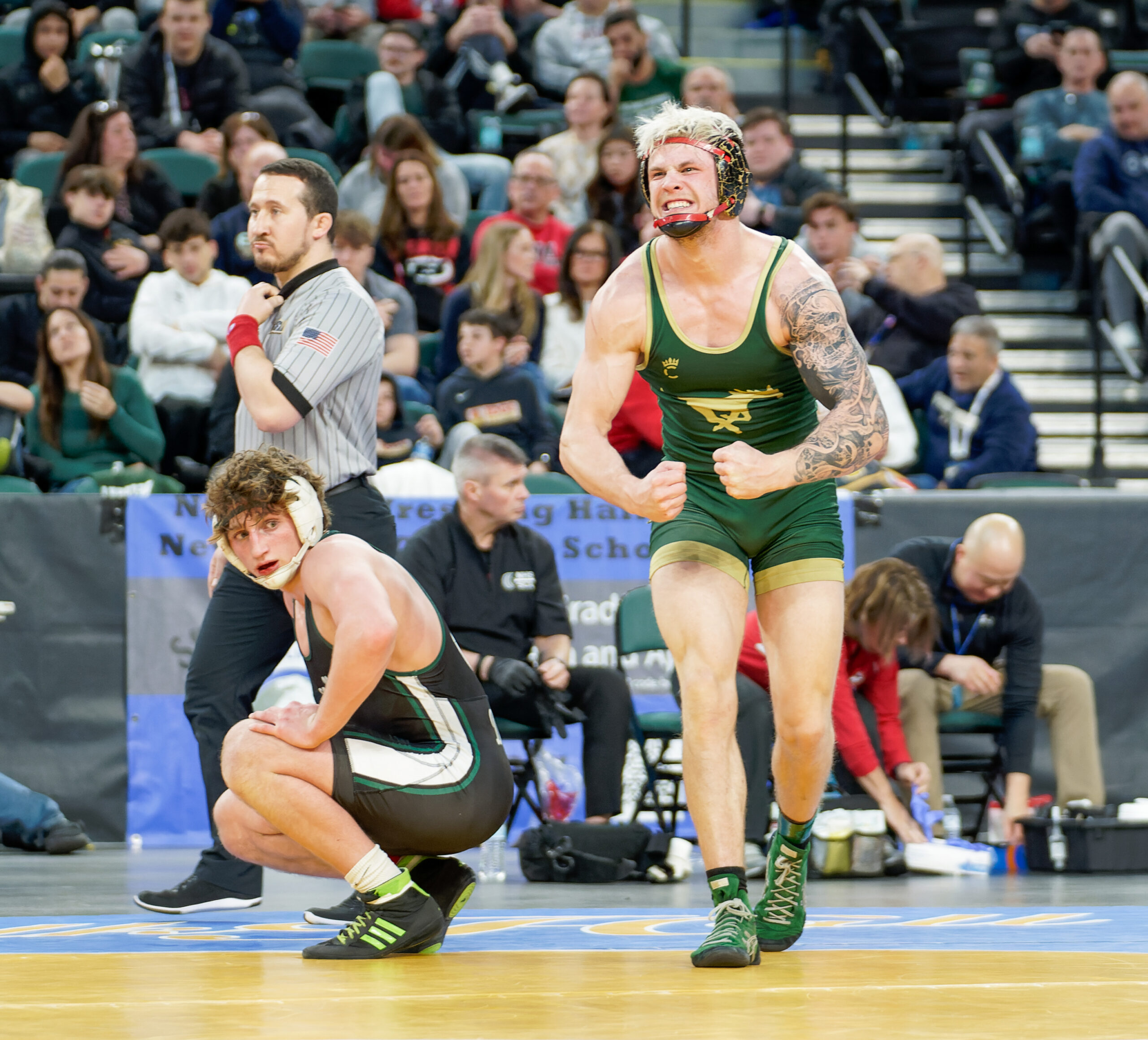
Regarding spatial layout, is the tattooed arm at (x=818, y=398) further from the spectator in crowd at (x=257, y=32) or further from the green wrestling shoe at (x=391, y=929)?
the spectator in crowd at (x=257, y=32)

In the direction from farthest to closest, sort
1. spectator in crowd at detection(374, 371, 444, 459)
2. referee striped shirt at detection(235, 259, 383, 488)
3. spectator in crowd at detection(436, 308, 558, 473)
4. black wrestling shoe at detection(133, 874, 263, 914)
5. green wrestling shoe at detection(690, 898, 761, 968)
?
spectator in crowd at detection(436, 308, 558, 473) < spectator in crowd at detection(374, 371, 444, 459) < black wrestling shoe at detection(133, 874, 263, 914) < referee striped shirt at detection(235, 259, 383, 488) < green wrestling shoe at detection(690, 898, 761, 968)

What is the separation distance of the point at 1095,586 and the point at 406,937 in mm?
4428

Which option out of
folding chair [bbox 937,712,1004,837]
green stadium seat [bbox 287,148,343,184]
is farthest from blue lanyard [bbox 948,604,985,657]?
green stadium seat [bbox 287,148,343,184]

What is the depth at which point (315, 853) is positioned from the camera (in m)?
3.93

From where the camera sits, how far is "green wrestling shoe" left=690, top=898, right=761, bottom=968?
3607mm

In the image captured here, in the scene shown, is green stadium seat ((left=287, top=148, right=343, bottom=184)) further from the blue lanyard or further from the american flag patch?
the american flag patch

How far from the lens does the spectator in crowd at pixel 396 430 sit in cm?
797

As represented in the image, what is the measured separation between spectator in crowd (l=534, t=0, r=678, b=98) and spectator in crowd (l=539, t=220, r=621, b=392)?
3.20 m

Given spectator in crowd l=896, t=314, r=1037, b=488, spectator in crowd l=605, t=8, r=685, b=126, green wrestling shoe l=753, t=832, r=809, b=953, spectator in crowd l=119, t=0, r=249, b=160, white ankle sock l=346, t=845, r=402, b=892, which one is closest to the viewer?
white ankle sock l=346, t=845, r=402, b=892

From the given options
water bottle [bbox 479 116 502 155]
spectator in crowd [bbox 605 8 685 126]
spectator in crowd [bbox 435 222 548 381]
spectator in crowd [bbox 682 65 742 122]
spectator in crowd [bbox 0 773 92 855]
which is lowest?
spectator in crowd [bbox 0 773 92 855]

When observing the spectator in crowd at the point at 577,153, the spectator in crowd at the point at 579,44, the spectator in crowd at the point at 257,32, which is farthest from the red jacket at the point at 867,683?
the spectator in crowd at the point at 257,32

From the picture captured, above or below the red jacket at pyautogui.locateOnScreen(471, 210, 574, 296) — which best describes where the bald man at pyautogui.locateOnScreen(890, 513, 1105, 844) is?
below

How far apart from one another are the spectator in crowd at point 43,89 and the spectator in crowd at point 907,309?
16.0 ft

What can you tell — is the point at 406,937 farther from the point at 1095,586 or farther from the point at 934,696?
the point at 1095,586
